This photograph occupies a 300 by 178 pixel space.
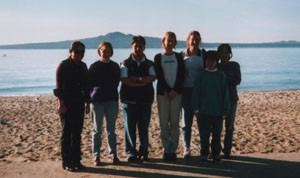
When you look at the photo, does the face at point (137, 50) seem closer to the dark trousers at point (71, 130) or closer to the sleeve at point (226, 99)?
the dark trousers at point (71, 130)

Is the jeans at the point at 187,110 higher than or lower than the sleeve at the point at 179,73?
lower

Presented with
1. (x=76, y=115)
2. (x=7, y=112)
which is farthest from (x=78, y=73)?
(x=7, y=112)

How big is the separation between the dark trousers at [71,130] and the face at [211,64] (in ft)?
6.97

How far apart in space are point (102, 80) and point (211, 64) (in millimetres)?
1785

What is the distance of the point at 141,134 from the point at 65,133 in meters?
1.26

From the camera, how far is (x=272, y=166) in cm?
490

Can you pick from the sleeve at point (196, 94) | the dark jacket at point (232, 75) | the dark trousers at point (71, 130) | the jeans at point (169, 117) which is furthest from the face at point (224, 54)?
the dark trousers at point (71, 130)

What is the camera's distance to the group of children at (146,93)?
4.76m

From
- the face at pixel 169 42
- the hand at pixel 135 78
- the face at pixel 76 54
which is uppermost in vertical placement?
the face at pixel 169 42

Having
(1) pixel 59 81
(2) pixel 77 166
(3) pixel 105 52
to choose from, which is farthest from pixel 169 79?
(2) pixel 77 166

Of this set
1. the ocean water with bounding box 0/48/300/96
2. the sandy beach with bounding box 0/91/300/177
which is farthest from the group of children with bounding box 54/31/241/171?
the ocean water with bounding box 0/48/300/96

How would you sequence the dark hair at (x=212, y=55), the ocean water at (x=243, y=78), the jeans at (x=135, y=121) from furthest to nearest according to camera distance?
the ocean water at (x=243, y=78), the jeans at (x=135, y=121), the dark hair at (x=212, y=55)

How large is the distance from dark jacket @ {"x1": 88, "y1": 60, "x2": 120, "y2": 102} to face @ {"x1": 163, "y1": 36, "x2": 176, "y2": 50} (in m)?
0.90

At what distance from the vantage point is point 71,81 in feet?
15.3
